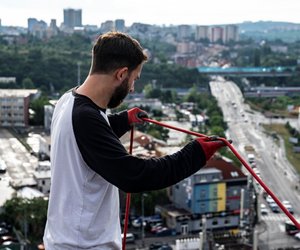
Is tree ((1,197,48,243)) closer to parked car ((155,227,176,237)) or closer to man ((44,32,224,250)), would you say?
parked car ((155,227,176,237))

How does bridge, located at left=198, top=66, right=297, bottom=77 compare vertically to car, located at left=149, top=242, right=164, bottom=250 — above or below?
below

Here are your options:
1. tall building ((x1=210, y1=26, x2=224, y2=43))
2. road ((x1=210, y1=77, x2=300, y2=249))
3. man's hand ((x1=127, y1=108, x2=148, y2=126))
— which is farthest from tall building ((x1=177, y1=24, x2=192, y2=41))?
man's hand ((x1=127, y1=108, x2=148, y2=126))

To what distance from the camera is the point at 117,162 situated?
56 cm

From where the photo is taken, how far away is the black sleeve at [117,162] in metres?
0.56

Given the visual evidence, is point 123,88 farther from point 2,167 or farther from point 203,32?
point 203,32

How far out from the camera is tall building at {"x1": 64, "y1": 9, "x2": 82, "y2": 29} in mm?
34906

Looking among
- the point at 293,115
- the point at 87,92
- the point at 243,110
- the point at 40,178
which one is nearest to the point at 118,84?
the point at 87,92

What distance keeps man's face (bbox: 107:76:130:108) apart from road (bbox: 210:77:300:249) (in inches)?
189

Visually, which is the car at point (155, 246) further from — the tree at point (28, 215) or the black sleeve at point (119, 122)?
the black sleeve at point (119, 122)

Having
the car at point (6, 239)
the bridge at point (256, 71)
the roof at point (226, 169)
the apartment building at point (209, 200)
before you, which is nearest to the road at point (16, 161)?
the car at point (6, 239)

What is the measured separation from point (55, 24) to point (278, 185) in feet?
78.0

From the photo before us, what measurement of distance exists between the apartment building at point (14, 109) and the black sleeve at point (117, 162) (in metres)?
9.60

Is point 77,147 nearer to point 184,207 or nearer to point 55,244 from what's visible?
point 55,244

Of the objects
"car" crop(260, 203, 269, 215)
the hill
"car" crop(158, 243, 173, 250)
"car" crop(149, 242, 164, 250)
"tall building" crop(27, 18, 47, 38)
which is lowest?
the hill
